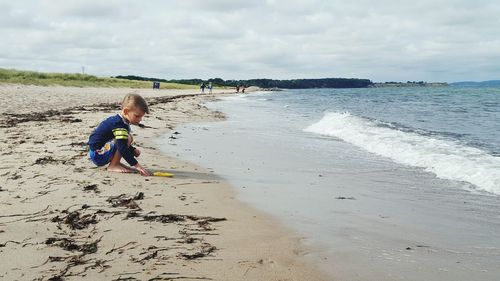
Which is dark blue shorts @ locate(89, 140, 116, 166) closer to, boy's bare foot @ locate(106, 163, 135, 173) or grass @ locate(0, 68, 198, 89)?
boy's bare foot @ locate(106, 163, 135, 173)

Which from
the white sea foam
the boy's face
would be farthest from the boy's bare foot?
the white sea foam

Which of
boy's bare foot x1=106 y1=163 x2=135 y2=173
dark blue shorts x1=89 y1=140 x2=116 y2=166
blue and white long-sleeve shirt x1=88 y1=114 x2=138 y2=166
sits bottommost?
boy's bare foot x1=106 y1=163 x2=135 y2=173

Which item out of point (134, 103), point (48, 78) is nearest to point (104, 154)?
point (134, 103)

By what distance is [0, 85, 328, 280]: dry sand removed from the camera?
2.81 meters

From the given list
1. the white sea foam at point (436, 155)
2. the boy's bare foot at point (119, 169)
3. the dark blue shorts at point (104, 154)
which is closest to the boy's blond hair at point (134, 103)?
the dark blue shorts at point (104, 154)

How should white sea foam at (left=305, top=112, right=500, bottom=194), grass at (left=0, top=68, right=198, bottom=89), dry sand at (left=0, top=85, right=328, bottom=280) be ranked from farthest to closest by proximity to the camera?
grass at (left=0, top=68, right=198, bottom=89) < white sea foam at (left=305, top=112, right=500, bottom=194) < dry sand at (left=0, top=85, right=328, bottom=280)

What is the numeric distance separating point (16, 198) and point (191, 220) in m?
1.74

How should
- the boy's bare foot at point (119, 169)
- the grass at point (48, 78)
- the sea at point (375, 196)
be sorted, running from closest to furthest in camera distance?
the sea at point (375, 196) → the boy's bare foot at point (119, 169) → the grass at point (48, 78)

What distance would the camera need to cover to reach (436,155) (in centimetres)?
834

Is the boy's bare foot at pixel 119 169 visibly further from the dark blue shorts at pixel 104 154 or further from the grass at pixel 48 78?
the grass at pixel 48 78

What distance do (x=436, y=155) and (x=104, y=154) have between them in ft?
19.8

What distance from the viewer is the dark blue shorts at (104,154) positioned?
586 centimetres

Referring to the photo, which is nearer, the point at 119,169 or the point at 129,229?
the point at 129,229

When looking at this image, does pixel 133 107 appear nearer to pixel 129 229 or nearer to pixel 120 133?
pixel 120 133
